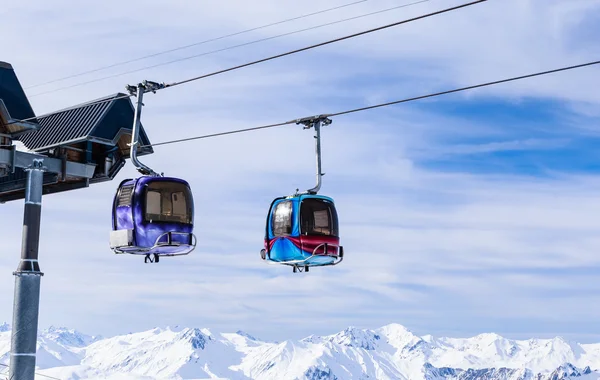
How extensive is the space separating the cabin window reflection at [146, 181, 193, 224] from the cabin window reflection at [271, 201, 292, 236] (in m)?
2.06

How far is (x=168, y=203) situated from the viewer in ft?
69.7

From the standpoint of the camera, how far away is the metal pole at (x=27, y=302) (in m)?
21.3

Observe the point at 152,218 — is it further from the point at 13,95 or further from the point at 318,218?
the point at 13,95

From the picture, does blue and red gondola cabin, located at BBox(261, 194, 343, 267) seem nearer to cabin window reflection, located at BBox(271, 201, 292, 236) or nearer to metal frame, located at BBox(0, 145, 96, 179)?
cabin window reflection, located at BBox(271, 201, 292, 236)

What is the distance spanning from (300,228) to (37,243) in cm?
664

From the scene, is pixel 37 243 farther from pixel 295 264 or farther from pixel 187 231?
pixel 295 264

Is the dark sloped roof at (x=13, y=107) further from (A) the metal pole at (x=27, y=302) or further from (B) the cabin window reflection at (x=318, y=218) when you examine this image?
(B) the cabin window reflection at (x=318, y=218)

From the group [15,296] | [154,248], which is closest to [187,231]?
[154,248]

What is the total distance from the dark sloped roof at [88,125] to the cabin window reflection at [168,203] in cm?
397

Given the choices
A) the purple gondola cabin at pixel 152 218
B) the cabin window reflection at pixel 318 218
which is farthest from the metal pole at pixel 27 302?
the cabin window reflection at pixel 318 218

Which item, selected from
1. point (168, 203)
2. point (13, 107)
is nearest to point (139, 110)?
point (168, 203)

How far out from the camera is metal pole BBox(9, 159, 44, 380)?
2131 cm

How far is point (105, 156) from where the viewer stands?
2620 cm

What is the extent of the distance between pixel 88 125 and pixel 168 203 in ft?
16.1
